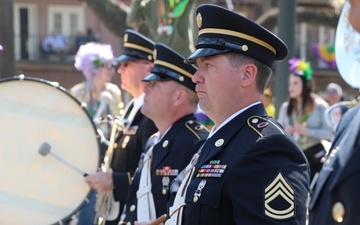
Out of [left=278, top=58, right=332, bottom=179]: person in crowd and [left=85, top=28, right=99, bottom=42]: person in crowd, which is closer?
[left=278, top=58, right=332, bottom=179]: person in crowd

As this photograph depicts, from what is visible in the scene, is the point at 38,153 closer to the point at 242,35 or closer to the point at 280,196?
the point at 242,35

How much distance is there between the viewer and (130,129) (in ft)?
18.0

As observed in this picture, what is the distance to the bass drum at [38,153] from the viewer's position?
4.76m

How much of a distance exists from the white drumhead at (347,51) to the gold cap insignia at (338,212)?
1753 mm

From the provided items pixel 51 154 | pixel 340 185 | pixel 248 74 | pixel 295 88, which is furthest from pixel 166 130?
pixel 295 88

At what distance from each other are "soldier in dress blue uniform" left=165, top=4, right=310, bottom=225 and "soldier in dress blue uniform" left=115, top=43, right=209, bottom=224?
919 millimetres

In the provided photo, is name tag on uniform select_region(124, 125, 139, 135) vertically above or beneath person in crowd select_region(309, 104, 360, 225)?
beneath

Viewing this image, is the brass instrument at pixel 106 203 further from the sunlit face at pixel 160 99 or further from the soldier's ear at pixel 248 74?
the soldier's ear at pixel 248 74

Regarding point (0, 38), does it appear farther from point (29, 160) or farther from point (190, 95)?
point (190, 95)

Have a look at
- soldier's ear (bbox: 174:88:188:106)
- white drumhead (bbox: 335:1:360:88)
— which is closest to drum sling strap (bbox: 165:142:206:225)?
white drumhead (bbox: 335:1:360:88)

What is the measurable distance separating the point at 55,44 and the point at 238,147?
29.1 metres

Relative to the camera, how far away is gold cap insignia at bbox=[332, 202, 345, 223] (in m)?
2.29

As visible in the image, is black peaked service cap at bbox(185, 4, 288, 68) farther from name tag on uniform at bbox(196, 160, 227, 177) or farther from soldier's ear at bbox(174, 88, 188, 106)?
Answer: soldier's ear at bbox(174, 88, 188, 106)

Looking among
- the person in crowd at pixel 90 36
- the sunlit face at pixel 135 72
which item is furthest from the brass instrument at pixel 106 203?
the person in crowd at pixel 90 36
